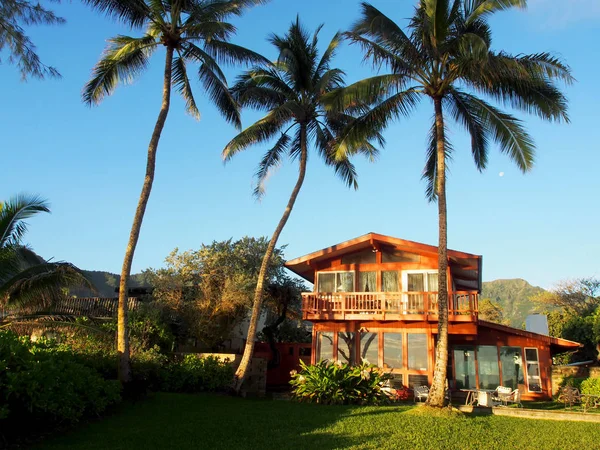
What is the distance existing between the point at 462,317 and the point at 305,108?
33.5 ft

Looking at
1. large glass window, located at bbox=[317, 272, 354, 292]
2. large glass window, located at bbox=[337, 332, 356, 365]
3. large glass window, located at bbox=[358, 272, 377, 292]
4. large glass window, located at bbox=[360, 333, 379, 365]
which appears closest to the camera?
large glass window, located at bbox=[360, 333, 379, 365]

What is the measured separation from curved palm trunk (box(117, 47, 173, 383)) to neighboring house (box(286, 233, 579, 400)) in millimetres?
7540

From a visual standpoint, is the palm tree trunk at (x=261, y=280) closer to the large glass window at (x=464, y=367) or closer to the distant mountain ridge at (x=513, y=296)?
the large glass window at (x=464, y=367)

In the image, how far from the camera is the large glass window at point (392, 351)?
18438 millimetres

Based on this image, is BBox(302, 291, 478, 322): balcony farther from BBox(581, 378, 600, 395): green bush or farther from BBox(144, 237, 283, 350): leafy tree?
BBox(581, 378, 600, 395): green bush

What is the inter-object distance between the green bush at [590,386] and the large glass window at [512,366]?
255cm

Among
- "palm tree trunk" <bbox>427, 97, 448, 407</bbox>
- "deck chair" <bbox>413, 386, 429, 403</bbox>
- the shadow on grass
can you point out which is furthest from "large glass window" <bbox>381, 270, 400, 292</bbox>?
the shadow on grass

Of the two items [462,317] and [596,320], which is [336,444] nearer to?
[462,317]

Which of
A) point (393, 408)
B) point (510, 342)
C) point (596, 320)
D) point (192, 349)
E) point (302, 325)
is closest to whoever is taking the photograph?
point (393, 408)

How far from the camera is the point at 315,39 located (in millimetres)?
20781

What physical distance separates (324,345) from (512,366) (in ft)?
25.2

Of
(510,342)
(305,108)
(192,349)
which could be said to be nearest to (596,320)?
(510,342)

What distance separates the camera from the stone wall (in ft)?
70.1

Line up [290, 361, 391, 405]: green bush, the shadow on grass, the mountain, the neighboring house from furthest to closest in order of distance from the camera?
the mountain
the neighboring house
[290, 361, 391, 405]: green bush
the shadow on grass
